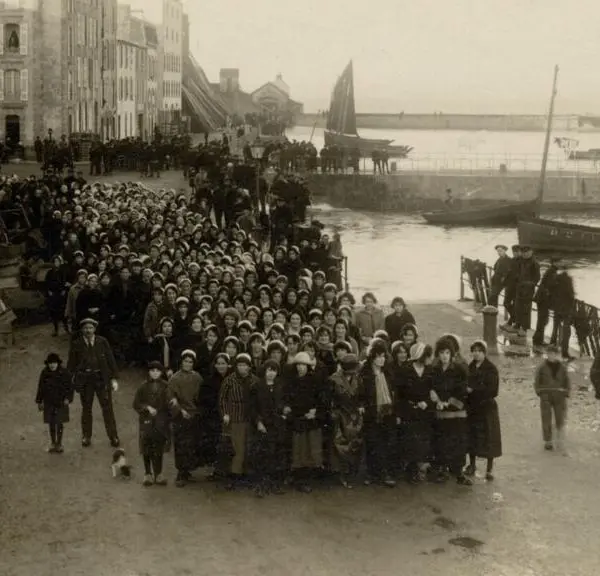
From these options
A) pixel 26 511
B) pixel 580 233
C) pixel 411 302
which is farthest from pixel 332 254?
pixel 580 233

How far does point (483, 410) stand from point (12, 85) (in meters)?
49.8

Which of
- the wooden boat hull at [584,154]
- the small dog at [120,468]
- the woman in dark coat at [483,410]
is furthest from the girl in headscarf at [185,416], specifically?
the wooden boat hull at [584,154]

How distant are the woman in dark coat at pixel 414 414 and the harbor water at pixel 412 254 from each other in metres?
24.4

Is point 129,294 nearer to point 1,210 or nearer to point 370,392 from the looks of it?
point 370,392

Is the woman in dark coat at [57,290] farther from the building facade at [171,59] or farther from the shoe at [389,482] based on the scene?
the building facade at [171,59]

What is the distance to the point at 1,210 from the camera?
24.8 meters

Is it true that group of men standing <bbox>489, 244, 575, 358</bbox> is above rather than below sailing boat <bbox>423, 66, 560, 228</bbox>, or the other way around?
above

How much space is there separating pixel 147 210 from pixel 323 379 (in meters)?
13.6

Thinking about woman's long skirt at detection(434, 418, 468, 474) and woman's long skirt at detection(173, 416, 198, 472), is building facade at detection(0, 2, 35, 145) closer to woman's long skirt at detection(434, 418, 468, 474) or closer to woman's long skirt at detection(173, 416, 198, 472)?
woman's long skirt at detection(173, 416, 198, 472)

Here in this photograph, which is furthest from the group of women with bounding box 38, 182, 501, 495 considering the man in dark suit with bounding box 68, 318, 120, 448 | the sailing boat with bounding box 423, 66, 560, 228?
the sailing boat with bounding box 423, 66, 560, 228

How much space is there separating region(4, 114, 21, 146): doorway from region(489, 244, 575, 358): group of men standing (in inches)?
1626

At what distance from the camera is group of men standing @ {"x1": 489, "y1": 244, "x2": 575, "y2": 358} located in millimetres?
17703

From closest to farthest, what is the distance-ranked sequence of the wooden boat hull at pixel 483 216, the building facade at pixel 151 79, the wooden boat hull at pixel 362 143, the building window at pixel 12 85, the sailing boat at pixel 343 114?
the building window at pixel 12 85
the wooden boat hull at pixel 483 216
the sailing boat at pixel 343 114
the wooden boat hull at pixel 362 143
the building facade at pixel 151 79

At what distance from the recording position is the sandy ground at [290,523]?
8.82 m
